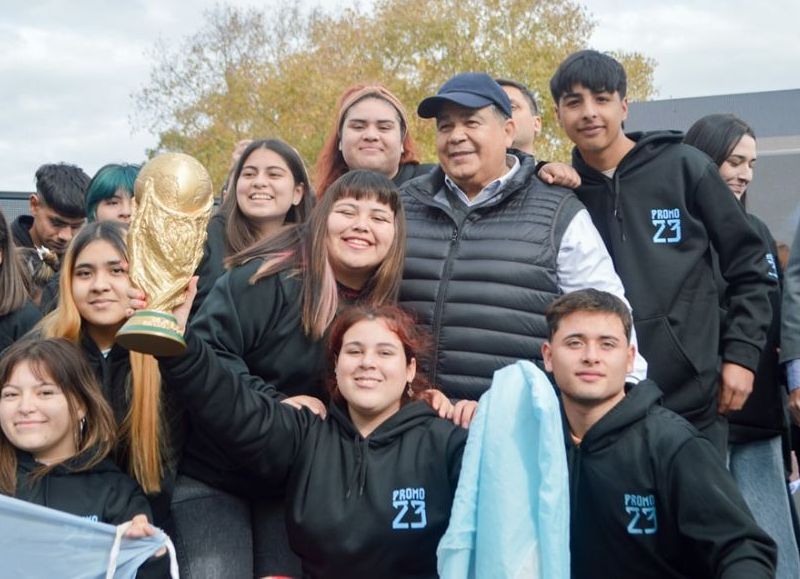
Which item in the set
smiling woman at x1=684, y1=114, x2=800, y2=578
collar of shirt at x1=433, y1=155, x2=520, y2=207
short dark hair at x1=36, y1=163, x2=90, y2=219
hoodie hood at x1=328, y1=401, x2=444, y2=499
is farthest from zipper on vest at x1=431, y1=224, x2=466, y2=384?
short dark hair at x1=36, y1=163, x2=90, y2=219

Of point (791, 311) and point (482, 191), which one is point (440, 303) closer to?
point (482, 191)

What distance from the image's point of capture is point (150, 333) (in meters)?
2.54

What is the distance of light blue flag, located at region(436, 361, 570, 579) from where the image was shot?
2709mm

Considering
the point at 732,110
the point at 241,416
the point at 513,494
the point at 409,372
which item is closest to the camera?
the point at 513,494

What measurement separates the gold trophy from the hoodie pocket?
1.80 meters

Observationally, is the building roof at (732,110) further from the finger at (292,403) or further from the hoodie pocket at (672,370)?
the finger at (292,403)

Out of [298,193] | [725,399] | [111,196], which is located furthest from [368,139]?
[725,399]

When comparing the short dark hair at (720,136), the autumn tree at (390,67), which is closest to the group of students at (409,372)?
the short dark hair at (720,136)

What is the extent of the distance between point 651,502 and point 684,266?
111 cm

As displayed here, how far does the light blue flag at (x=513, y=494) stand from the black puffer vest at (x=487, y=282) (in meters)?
0.56

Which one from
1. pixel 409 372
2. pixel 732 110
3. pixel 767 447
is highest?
pixel 732 110

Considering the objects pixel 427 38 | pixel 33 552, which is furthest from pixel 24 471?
pixel 427 38

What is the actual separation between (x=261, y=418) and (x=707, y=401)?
1.65m

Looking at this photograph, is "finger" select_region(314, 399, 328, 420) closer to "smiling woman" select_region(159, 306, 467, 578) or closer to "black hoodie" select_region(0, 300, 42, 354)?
"smiling woman" select_region(159, 306, 467, 578)
